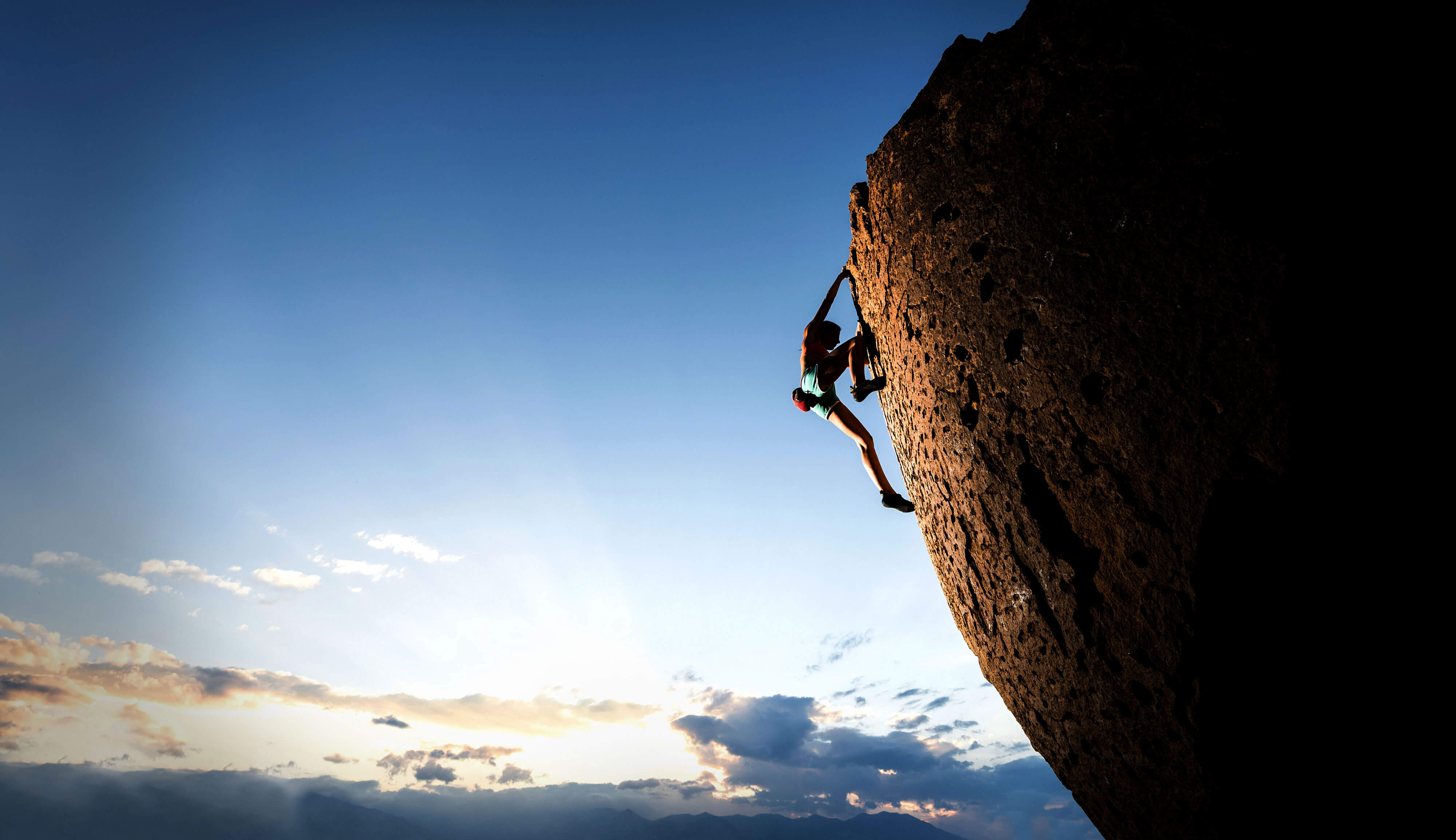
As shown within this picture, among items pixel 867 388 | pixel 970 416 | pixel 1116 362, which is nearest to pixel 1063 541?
pixel 970 416

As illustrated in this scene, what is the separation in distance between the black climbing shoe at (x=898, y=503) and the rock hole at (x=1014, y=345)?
1820 mm

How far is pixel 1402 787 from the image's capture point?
2471mm

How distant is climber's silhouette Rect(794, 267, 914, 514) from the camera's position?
4578 millimetres

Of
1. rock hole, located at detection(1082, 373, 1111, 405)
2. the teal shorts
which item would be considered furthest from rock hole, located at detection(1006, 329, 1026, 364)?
the teal shorts

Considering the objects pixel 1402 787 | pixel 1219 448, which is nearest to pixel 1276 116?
pixel 1219 448

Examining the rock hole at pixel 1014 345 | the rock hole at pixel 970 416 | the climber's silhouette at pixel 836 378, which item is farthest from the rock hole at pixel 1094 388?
the climber's silhouette at pixel 836 378

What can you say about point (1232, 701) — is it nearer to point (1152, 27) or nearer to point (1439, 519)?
point (1439, 519)

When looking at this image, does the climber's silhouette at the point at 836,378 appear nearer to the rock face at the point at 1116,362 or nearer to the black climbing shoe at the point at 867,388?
the black climbing shoe at the point at 867,388

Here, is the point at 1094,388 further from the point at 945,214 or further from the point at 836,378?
the point at 836,378

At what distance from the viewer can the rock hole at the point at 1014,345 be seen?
3.01 metres

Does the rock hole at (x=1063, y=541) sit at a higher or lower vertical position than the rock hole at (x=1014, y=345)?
lower

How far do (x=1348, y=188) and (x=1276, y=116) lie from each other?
37 centimetres

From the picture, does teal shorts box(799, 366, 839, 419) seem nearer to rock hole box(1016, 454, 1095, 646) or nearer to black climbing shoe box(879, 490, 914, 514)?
black climbing shoe box(879, 490, 914, 514)

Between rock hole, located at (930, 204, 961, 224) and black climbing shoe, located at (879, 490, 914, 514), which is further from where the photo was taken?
black climbing shoe, located at (879, 490, 914, 514)
